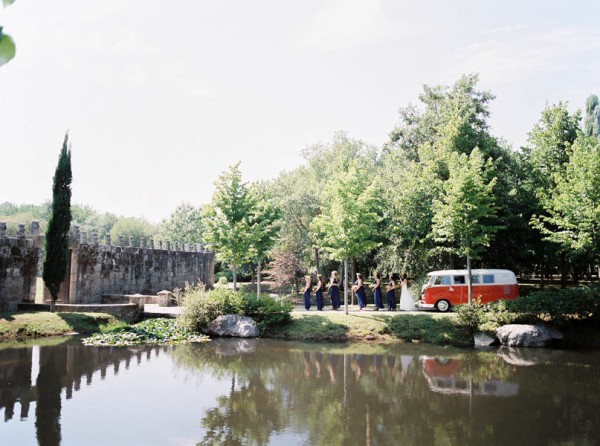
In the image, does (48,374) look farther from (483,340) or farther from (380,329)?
(483,340)

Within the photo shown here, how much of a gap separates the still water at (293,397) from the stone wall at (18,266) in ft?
20.1

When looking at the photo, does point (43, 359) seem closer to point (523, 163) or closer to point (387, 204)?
point (387, 204)

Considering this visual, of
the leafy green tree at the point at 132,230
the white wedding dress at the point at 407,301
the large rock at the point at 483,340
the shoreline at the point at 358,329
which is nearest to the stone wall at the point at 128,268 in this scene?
the shoreline at the point at 358,329

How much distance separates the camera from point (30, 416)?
28.8 feet

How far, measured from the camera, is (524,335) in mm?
17844

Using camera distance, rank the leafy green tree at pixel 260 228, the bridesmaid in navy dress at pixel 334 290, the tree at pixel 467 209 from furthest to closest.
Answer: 1. the leafy green tree at pixel 260 228
2. the bridesmaid in navy dress at pixel 334 290
3. the tree at pixel 467 209

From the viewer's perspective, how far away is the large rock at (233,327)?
64.0 ft

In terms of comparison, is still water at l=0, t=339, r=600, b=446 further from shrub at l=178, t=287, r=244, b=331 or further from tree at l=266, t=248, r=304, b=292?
tree at l=266, t=248, r=304, b=292

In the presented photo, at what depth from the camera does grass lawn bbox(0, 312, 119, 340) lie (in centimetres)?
1797

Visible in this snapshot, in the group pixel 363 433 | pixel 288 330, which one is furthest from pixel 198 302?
pixel 363 433

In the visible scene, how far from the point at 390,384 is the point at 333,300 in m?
11.4

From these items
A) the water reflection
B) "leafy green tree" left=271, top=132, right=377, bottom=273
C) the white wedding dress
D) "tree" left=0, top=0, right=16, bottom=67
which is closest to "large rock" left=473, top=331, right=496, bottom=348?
the white wedding dress

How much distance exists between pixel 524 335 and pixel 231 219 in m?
13.8

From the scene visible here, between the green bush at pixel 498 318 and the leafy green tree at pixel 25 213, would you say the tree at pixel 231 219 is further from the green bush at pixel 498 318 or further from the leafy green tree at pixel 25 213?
the leafy green tree at pixel 25 213
